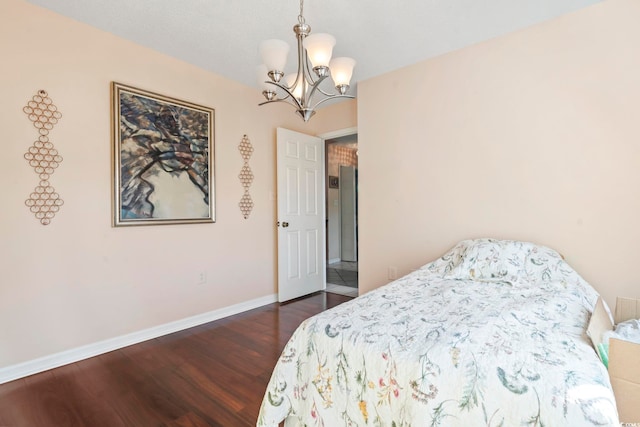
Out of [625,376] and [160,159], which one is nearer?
[625,376]

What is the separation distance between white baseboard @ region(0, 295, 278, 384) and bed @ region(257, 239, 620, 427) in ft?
5.82

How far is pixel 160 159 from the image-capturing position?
268 cm

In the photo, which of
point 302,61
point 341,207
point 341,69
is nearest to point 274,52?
point 302,61

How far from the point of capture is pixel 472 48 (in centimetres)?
259

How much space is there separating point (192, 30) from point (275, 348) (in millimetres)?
2515

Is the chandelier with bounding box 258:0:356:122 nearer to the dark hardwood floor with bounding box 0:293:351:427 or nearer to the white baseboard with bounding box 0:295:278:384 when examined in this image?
the dark hardwood floor with bounding box 0:293:351:427

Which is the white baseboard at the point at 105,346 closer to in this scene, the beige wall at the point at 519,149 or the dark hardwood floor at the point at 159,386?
A: the dark hardwood floor at the point at 159,386

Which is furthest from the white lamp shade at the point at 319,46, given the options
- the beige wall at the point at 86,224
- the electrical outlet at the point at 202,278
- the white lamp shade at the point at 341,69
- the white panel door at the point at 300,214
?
the electrical outlet at the point at 202,278

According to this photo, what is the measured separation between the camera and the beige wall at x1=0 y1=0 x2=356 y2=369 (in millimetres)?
2016

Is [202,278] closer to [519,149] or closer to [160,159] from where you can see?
[160,159]

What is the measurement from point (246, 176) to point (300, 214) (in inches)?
32.5

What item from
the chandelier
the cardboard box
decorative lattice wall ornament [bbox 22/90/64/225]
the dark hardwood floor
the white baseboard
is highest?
the chandelier

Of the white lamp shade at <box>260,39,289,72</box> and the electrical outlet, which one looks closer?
the white lamp shade at <box>260,39,289,72</box>

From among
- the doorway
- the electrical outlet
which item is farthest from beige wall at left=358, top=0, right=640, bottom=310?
the doorway
